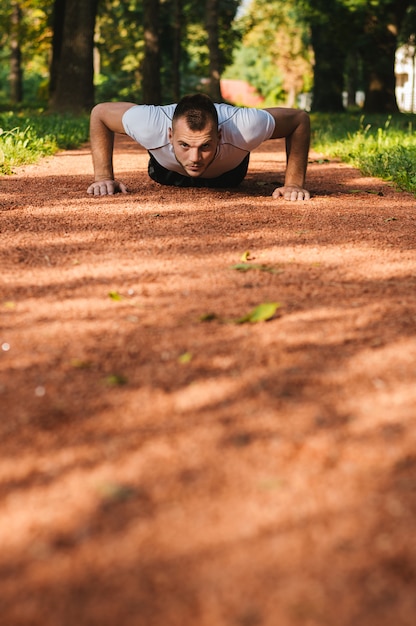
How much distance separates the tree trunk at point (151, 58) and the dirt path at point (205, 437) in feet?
54.3

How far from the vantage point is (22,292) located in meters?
3.14

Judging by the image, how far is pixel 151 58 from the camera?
19625mm

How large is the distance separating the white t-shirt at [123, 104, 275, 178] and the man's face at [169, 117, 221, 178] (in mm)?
78

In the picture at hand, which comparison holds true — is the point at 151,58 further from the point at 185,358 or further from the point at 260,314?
the point at 185,358

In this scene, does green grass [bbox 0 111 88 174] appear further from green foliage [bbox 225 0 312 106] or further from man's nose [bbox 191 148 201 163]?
green foliage [bbox 225 0 312 106]

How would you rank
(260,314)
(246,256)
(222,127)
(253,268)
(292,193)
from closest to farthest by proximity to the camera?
(260,314)
(253,268)
(246,256)
(222,127)
(292,193)

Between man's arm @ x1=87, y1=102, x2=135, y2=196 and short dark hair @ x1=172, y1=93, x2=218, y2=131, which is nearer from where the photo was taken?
short dark hair @ x1=172, y1=93, x2=218, y2=131

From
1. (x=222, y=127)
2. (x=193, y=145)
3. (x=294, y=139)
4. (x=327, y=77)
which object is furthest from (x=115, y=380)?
(x=327, y=77)

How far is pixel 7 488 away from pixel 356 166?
681cm

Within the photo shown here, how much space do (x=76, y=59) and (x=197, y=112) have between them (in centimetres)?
1237

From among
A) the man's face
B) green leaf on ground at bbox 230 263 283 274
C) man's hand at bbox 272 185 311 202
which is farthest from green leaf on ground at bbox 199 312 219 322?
man's hand at bbox 272 185 311 202

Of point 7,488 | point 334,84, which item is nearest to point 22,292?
point 7,488

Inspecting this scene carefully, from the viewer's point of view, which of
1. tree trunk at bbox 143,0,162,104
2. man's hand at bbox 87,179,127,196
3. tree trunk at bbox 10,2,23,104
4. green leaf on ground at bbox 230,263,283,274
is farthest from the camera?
tree trunk at bbox 10,2,23,104

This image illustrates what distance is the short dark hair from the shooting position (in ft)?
16.0
